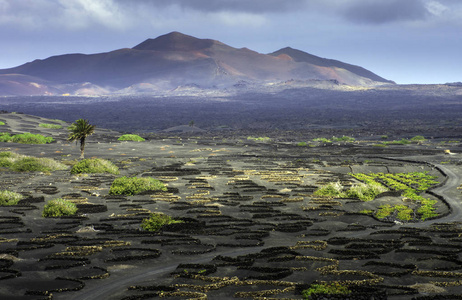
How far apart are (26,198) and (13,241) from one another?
52.9 feet

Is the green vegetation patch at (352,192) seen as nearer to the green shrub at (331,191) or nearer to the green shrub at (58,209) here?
the green shrub at (331,191)

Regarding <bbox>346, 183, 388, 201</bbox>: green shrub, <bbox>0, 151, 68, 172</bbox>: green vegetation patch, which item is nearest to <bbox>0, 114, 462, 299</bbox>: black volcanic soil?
<bbox>346, 183, 388, 201</bbox>: green shrub

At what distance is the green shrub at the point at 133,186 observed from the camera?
177 feet

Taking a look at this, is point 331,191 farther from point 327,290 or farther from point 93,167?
point 327,290

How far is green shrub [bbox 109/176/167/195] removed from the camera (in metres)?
54.0

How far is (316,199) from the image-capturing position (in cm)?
5134

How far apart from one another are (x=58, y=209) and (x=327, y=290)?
2672cm

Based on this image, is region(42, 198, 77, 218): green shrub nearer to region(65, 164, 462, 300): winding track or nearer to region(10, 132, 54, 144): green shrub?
region(65, 164, 462, 300): winding track

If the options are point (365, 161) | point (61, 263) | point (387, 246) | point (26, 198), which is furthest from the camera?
point (365, 161)

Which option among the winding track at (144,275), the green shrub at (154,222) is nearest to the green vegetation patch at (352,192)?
the winding track at (144,275)

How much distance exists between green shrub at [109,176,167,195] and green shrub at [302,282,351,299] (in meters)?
33.7

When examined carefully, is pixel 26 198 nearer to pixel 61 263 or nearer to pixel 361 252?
pixel 61 263

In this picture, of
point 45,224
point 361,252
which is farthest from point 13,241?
point 361,252

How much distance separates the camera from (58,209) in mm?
42344
